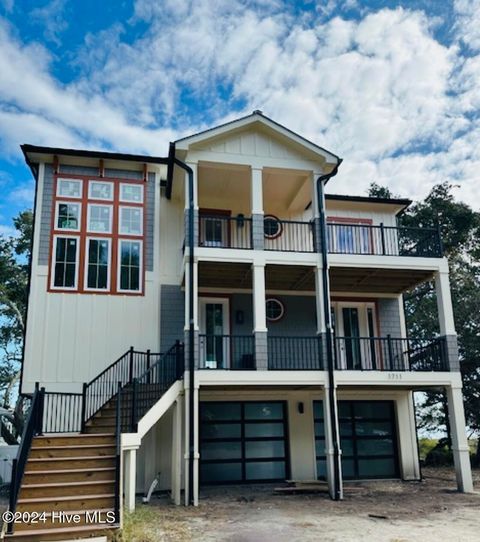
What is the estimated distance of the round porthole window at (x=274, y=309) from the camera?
555 inches

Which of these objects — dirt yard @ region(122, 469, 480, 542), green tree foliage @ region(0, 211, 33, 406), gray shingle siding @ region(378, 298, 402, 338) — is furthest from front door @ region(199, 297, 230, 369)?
green tree foliage @ region(0, 211, 33, 406)

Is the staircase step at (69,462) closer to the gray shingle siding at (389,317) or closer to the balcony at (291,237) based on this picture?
the balcony at (291,237)

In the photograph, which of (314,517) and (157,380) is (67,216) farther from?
(314,517)

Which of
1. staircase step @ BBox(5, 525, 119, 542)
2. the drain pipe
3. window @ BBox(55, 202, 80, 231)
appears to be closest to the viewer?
staircase step @ BBox(5, 525, 119, 542)

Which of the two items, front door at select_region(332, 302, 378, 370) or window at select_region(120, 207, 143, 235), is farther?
front door at select_region(332, 302, 378, 370)

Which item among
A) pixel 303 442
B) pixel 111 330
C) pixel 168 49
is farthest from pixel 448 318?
pixel 168 49

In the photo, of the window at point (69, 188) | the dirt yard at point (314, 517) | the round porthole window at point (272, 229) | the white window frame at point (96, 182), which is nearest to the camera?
the dirt yard at point (314, 517)

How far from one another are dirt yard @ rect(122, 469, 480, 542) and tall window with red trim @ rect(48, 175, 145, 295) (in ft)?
18.6

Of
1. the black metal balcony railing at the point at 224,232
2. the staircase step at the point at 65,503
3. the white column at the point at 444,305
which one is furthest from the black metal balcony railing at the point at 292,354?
the staircase step at the point at 65,503

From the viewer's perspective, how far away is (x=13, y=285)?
20.3m

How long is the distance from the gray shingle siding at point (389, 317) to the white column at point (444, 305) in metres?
1.96

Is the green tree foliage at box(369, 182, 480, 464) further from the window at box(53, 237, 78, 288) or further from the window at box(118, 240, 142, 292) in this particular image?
the window at box(53, 237, 78, 288)

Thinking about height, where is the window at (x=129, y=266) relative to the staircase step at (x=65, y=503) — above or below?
above

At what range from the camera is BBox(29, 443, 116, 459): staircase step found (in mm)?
8727
